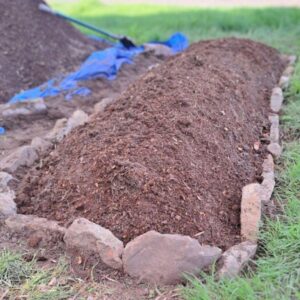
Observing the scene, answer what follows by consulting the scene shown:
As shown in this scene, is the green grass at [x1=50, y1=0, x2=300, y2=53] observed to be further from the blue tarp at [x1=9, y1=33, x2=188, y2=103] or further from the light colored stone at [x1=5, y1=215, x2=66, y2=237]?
the light colored stone at [x1=5, y1=215, x2=66, y2=237]

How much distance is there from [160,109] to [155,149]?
519mm

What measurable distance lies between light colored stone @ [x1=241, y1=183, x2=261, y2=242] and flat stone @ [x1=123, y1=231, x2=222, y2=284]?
0.27 metres

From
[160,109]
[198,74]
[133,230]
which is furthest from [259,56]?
[133,230]

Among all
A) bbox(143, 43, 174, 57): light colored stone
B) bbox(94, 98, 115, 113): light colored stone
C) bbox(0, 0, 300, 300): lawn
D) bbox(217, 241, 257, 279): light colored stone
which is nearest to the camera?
bbox(0, 0, 300, 300): lawn

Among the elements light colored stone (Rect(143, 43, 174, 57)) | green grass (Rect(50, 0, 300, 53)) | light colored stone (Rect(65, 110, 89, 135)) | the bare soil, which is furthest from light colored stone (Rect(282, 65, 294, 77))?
light colored stone (Rect(65, 110, 89, 135))

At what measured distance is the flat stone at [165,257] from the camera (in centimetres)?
244

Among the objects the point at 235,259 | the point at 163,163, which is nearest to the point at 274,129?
the point at 163,163

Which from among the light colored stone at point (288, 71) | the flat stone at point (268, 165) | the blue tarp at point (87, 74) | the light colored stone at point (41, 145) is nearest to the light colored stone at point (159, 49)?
the blue tarp at point (87, 74)

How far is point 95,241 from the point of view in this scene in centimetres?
257

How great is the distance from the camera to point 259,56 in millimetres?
5199

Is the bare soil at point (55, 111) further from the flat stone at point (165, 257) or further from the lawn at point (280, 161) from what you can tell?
the flat stone at point (165, 257)

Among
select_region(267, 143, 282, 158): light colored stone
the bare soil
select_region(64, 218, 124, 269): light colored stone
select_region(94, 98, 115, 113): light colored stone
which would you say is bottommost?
the bare soil

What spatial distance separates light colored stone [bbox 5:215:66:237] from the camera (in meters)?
2.75

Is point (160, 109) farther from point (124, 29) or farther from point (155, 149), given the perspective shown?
point (124, 29)
